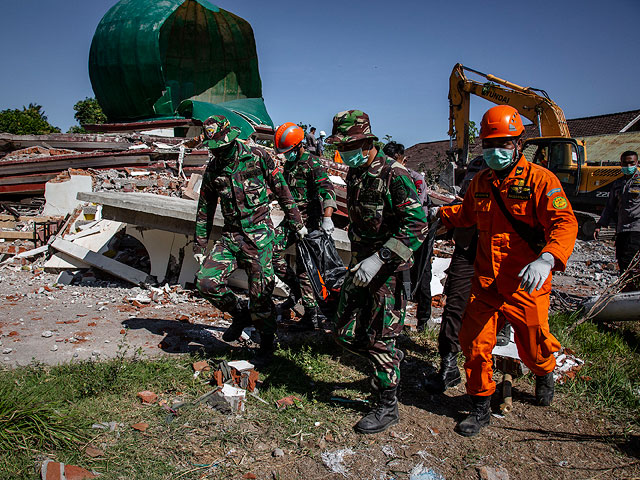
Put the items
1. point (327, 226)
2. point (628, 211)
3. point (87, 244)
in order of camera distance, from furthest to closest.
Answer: point (87, 244) < point (628, 211) < point (327, 226)

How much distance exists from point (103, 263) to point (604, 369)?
6.12 metres

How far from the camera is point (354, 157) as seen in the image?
2732 millimetres

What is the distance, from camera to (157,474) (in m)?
2.29

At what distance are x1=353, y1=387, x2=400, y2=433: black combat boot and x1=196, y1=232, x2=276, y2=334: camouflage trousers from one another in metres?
1.24

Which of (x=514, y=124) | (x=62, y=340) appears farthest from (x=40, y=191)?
(x=514, y=124)

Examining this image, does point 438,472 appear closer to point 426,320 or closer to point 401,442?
point 401,442

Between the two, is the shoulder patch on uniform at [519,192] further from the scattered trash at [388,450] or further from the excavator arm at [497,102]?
the excavator arm at [497,102]

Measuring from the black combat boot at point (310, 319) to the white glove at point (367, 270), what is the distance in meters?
2.18

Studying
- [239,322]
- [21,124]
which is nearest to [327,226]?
[239,322]

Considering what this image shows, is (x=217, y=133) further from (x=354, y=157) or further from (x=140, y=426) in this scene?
(x=140, y=426)

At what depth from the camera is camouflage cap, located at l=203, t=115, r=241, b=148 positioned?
3.55 metres

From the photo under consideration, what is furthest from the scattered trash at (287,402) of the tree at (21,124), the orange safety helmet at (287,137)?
the tree at (21,124)

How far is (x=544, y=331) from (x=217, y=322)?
3415mm

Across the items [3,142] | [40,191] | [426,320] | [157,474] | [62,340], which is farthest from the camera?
[3,142]
